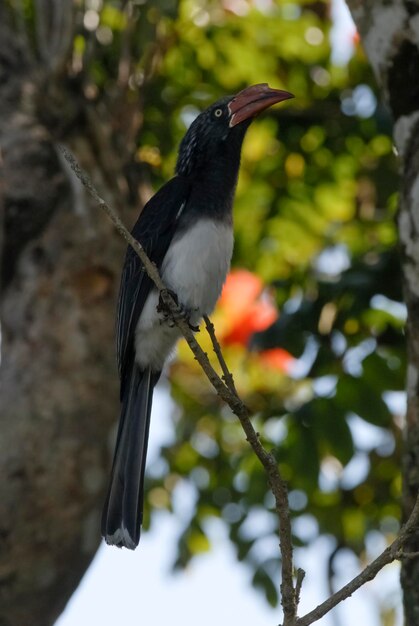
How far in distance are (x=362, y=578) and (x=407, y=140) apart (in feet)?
5.10

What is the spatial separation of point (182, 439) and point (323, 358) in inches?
56.6

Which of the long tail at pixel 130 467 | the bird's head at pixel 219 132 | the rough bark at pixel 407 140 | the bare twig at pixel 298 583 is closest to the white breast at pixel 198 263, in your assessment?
the long tail at pixel 130 467

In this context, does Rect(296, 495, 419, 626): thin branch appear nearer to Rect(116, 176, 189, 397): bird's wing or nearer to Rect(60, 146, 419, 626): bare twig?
Rect(60, 146, 419, 626): bare twig

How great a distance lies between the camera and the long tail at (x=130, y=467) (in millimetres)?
3297

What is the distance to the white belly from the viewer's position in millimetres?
3621

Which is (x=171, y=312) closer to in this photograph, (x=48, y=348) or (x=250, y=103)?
(x=250, y=103)

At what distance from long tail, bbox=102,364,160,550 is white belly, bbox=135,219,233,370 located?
0.17 m

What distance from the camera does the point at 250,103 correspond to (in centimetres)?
402

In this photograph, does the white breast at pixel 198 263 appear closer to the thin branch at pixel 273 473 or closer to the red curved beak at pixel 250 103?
the red curved beak at pixel 250 103

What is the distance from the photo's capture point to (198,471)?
5555 mm

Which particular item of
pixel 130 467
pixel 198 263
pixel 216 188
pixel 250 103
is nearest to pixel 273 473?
pixel 130 467

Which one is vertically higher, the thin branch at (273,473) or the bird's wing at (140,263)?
the bird's wing at (140,263)

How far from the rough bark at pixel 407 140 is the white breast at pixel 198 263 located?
2.07 ft

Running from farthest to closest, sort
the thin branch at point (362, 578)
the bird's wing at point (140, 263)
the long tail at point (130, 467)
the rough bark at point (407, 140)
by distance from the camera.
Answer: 1. the bird's wing at point (140, 263)
2. the long tail at point (130, 467)
3. the rough bark at point (407, 140)
4. the thin branch at point (362, 578)
